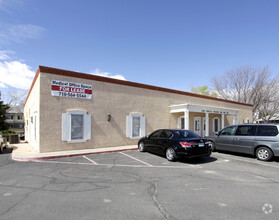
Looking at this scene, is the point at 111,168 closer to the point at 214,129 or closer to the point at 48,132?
the point at 48,132

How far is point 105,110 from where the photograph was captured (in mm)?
11469

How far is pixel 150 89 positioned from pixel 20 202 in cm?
1124

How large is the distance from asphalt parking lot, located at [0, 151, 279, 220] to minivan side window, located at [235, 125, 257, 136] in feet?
6.02

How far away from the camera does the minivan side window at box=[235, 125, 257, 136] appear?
8494mm

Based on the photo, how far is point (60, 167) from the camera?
6.76m

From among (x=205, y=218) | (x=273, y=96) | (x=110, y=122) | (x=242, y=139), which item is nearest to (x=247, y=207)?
(x=205, y=218)

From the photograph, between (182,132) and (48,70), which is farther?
(48,70)

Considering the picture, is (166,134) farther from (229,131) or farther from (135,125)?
(135,125)

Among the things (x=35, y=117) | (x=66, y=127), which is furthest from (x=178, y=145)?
(x=35, y=117)

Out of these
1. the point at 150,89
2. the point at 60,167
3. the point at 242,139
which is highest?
the point at 150,89

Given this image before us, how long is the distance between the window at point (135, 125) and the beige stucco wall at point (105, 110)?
0.97ft

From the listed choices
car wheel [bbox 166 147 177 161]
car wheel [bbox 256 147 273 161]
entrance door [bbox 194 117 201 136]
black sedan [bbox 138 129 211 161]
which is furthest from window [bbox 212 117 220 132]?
car wheel [bbox 166 147 177 161]

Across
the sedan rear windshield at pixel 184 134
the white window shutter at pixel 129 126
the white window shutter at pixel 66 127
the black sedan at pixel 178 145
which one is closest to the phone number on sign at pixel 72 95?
the white window shutter at pixel 66 127

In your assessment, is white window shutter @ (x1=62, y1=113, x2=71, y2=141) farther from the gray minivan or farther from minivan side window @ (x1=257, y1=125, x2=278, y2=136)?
minivan side window @ (x1=257, y1=125, x2=278, y2=136)
